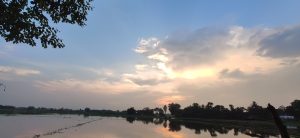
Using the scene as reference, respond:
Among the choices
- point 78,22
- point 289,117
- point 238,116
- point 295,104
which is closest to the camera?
point 78,22

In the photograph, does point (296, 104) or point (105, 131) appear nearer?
point (105, 131)

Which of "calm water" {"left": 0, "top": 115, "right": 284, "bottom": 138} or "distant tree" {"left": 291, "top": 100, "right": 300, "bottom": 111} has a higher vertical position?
"distant tree" {"left": 291, "top": 100, "right": 300, "bottom": 111}

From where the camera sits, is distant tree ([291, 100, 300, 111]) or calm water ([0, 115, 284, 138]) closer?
calm water ([0, 115, 284, 138])

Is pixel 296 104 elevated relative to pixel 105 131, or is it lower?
elevated

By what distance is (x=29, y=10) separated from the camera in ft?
33.3

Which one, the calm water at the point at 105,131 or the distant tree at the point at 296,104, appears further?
the distant tree at the point at 296,104

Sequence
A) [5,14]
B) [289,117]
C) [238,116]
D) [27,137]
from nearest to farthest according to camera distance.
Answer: [5,14], [27,137], [289,117], [238,116]

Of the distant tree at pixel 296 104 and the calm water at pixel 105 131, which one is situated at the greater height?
the distant tree at pixel 296 104

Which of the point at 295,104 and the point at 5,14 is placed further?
the point at 295,104

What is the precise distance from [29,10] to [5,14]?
2.42 feet

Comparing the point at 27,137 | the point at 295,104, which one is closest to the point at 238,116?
the point at 295,104

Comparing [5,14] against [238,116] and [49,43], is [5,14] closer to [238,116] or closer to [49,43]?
[49,43]

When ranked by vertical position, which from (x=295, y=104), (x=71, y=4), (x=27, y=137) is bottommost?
(x=27, y=137)

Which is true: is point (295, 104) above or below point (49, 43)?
above
